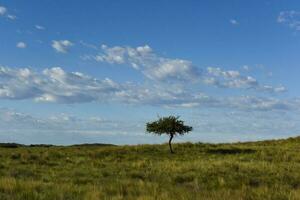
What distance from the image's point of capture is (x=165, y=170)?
3438 cm

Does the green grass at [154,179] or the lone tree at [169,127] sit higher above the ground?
the lone tree at [169,127]

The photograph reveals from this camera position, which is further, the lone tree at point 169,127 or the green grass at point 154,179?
the lone tree at point 169,127

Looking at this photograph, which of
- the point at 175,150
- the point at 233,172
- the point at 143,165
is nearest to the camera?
the point at 233,172

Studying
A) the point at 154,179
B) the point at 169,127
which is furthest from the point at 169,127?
the point at 154,179

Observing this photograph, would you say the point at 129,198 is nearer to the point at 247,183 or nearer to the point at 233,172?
the point at 247,183

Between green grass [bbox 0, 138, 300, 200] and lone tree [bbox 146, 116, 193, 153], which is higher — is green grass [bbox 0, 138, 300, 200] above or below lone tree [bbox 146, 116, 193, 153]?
below

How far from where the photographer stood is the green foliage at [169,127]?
63.1 m

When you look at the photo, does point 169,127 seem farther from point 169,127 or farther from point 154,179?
point 154,179

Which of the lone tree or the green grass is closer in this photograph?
the green grass

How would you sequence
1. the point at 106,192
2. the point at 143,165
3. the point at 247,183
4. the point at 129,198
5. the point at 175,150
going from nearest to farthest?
the point at 129,198
the point at 106,192
the point at 247,183
the point at 143,165
the point at 175,150

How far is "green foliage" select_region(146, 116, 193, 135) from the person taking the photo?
207 feet

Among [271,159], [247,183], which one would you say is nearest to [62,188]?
[247,183]

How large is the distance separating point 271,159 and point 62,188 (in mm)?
31906

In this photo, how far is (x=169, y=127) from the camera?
6297cm
